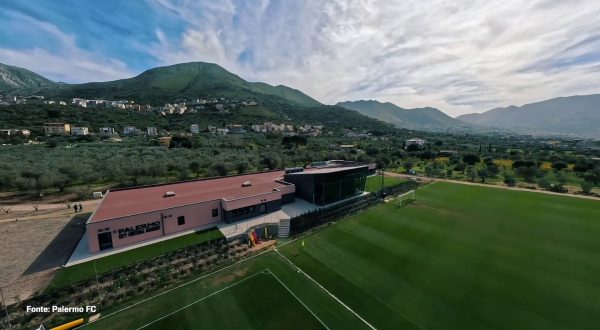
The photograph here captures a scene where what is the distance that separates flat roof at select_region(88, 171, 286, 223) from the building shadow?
3.43 metres

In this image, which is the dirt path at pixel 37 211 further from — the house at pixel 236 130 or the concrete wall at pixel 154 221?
the house at pixel 236 130

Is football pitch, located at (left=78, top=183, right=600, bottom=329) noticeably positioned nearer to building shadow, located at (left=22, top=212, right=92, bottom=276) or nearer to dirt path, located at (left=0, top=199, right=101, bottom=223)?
building shadow, located at (left=22, top=212, right=92, bottom=276)

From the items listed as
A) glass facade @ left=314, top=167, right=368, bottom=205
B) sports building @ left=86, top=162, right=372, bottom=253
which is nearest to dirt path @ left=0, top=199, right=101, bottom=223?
sports building @ left=86, top=162, right=372, bottom=253

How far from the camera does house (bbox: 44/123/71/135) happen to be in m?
98.0

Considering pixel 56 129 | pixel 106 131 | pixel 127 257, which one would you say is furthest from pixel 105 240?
pixel 56 129

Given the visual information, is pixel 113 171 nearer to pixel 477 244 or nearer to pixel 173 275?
pixel 173 275

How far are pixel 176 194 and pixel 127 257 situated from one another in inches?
396

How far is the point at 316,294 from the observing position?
1700 cm

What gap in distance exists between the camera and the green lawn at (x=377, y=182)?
4638 cm

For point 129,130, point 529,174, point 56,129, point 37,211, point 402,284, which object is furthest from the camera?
point 129,130

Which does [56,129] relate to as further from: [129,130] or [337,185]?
[337,185]

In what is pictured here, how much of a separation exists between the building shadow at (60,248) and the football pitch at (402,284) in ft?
31.4

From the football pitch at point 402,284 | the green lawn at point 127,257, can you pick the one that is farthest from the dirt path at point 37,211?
the football pitch at point 402,284

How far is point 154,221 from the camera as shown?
2473cm
